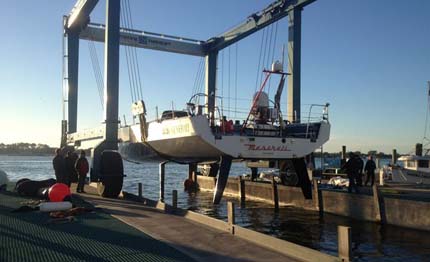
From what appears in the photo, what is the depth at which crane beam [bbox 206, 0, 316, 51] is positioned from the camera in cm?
2111

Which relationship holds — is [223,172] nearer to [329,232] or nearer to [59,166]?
[329,232]

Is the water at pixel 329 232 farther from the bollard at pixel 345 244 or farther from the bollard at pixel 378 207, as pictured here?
the bollard at pixel 345 244

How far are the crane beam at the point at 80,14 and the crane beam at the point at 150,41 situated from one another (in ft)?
1.88

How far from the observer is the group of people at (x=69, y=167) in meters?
15.3

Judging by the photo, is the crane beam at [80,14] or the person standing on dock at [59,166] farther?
the crane beam at [80,14]

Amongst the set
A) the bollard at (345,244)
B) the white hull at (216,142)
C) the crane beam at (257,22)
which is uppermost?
the crane beam at (257,22)

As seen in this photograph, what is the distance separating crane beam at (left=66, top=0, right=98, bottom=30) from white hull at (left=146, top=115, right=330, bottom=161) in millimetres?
9928

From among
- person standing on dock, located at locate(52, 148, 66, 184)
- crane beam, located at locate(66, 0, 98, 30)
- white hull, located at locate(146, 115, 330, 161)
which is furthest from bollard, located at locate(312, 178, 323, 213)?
crane beam, located at locate(66, 0, 98, 30)

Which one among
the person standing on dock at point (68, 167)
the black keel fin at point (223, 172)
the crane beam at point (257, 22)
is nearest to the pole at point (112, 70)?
the person standing on dock at point (68, 167)

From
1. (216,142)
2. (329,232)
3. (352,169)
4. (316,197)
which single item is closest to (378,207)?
(329,232)

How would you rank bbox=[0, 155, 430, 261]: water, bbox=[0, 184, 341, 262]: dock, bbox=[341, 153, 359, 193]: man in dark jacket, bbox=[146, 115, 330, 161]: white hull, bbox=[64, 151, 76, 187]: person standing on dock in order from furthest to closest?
bbox=[341, 153, 359, 193]: man in dark jacket, bbox=[64, 151, 76, 187]: person standing on dock, bbox=[146, 115, 330, 161]: white hull, bbox=[0, 155, 430, 261]: water, bbox=[0, 184, 341, 262]: dock

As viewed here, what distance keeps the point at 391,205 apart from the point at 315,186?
139 inches

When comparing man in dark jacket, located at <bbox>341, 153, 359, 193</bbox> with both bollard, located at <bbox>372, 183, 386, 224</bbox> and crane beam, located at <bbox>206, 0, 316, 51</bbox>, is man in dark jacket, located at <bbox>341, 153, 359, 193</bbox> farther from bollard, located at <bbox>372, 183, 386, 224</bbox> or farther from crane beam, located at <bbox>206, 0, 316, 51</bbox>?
crane beam, located at <bbox>206, 0, 316, 51</bbox>

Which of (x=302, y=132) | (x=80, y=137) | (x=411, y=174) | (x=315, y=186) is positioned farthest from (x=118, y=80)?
(x=411, y=174)
